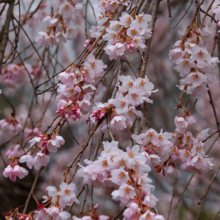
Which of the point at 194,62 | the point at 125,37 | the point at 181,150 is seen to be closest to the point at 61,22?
the point at 125,37

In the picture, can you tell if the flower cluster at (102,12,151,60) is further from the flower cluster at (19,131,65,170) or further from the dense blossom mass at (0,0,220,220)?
the flower cluster at (19,131,65,170)

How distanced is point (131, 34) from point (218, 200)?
10.5 feet

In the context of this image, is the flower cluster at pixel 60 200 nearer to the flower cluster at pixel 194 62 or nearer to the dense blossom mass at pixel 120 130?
the dense blossom mass at pixel 120 130

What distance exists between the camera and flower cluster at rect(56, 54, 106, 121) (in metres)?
1.09

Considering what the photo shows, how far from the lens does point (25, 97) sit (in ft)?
17.7

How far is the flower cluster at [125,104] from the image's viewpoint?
1008 millimetres

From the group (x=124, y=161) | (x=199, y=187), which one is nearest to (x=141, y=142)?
(x=124, y=161)

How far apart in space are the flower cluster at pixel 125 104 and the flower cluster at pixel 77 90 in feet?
0.25

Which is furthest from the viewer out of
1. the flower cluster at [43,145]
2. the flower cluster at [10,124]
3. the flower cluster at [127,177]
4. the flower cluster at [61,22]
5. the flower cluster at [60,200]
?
the flower cluster at [10,124]

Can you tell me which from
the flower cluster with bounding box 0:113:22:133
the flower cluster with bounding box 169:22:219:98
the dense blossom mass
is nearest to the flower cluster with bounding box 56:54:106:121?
the dense blossom mass

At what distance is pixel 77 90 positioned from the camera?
1099 mm

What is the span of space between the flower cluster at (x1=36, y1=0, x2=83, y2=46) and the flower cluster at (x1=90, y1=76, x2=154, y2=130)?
2.07 feet

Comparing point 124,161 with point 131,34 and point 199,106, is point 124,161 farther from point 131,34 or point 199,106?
point 199,106

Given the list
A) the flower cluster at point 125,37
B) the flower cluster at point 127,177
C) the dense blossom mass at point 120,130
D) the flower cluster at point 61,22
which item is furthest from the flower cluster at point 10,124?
the flower cluster at point 127,177
